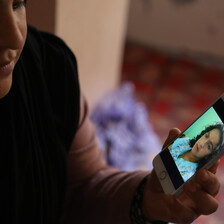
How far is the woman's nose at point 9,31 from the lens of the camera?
50 cm

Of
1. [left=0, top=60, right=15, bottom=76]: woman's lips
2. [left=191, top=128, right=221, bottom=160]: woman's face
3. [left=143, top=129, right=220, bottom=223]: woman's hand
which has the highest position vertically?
[left=0, top=60, right=15, bottom=76]: woman's lips

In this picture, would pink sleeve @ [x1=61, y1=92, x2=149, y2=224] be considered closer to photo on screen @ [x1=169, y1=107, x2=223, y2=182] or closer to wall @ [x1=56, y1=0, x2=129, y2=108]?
photo on screen @ [x1=169, y1=107, x2=223, y2=182]

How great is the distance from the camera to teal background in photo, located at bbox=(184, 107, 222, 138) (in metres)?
0.58

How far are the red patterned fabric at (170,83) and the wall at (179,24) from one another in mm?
92

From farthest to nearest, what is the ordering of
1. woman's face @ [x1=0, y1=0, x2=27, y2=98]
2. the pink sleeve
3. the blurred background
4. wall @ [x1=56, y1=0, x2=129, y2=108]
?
1. the blurred background
2. wall @ [x1=56, y1=0, x2=129, y2=108]
3. the pink sleeve
4. woman's face @ [x1=0, y1=0, x2=27, y2=98]

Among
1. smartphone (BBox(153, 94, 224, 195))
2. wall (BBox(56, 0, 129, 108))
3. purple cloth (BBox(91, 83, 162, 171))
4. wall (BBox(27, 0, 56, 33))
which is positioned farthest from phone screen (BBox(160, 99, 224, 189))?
purple cloth (BBox(91, 83, 162, 171))

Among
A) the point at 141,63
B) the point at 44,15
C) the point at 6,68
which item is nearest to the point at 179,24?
the point at 141,63

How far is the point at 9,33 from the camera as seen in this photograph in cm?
51

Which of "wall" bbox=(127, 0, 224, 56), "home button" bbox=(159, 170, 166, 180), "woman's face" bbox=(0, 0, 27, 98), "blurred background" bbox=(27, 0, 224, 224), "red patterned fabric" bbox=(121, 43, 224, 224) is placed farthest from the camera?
"wall" bbox=(127, 0, 224, 56)

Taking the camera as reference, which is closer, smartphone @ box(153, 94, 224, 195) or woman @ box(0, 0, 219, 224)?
smartphone @ box(153, 94, 224, 195)

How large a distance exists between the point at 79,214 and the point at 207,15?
2301 mm

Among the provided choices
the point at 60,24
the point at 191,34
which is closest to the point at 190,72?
the point at 191,34

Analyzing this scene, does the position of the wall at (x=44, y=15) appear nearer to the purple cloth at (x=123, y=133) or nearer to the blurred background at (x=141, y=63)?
the blurred background at (x=141, y=63)

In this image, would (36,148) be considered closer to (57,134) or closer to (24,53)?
(57,134)
